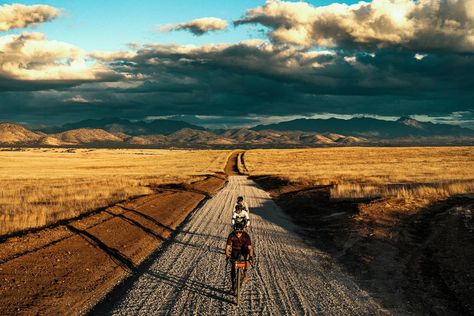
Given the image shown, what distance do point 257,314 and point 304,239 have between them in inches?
379

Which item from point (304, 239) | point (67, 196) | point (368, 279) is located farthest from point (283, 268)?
point (67, 196)

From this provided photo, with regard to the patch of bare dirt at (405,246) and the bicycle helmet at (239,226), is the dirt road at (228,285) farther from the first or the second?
the bicycle helmet at (239,226)

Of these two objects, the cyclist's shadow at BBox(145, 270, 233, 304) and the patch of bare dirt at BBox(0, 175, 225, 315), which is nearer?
the patch of bare dirt at BBox(0, 175, 225, 315)

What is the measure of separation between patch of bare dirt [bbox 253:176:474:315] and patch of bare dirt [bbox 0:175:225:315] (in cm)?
670

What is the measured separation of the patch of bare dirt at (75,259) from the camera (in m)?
10.6

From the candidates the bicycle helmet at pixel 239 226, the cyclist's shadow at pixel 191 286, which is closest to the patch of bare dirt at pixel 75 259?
the cyclist's shadow at pixel 191 286

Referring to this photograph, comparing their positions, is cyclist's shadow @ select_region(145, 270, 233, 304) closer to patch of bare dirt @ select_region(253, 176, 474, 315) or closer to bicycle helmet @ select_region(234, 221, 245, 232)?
bicycle helmet @ select_region(234, 221, 245, 232)

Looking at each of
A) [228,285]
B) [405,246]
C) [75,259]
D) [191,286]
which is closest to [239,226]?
[228,285]

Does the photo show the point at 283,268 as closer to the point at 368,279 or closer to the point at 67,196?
the point at 368,279

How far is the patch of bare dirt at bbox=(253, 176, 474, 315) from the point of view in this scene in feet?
35.2

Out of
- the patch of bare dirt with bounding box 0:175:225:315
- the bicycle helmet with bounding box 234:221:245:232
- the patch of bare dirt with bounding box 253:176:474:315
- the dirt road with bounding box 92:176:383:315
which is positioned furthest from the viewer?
the bicycle helmet with bounding box 234:221:245:232

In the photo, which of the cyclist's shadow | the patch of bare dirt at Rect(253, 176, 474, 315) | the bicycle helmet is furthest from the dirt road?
the bicycle helmet

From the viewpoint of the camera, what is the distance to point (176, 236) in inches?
740

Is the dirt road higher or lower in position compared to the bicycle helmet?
lower
